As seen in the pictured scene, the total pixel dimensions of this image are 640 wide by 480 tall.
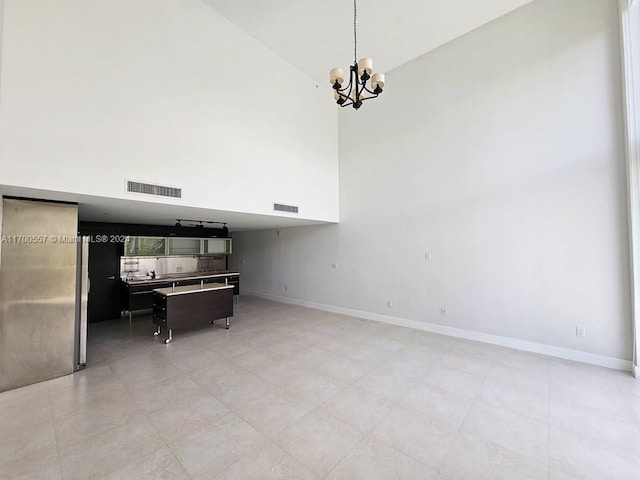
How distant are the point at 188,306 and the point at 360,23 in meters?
5.68

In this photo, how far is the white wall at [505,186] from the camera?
3.52 m

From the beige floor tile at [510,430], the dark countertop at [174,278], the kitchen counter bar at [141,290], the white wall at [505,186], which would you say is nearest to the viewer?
the beige floor tile at [510,430]

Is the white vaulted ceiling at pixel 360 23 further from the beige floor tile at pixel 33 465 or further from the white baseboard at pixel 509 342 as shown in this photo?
the beige floor tile at pixel 33 465

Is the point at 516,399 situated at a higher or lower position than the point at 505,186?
lower

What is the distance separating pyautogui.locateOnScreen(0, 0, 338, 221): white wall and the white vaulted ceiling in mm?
314

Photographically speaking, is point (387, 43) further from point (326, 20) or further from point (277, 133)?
point (277, 133)

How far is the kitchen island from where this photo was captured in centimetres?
441

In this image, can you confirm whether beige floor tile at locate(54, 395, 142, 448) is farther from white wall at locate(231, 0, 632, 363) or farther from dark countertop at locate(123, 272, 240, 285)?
white wall at locate(231, 0, 632, 363)

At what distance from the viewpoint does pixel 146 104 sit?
335 cm

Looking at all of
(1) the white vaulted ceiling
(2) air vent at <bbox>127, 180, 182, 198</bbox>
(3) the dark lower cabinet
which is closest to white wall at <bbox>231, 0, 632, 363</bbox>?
(1) the white vaulted ceiling

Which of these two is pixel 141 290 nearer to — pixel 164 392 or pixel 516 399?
pixel 164 392

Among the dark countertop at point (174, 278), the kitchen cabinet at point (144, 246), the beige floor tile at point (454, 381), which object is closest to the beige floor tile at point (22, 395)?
the dark countertop at point (174, 278)

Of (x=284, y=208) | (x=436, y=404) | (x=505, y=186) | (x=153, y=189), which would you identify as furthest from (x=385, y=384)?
(x=153, y=189)

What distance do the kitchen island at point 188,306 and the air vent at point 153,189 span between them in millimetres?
1821
